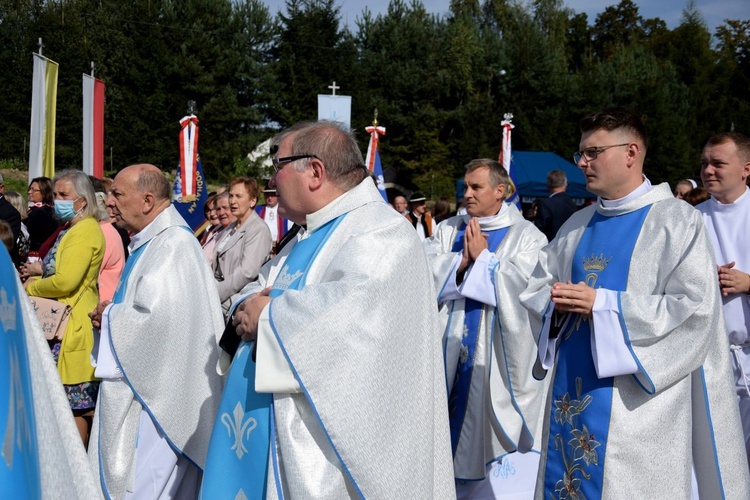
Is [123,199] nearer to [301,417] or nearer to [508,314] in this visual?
[301,417]

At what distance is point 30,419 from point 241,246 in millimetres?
5164

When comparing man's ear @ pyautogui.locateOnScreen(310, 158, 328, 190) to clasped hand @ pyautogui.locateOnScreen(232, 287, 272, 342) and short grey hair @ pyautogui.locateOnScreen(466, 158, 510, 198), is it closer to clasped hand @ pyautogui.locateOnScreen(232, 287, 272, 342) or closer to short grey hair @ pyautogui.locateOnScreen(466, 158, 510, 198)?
clasped hand @ pyautogui.locateOnScreen(232, 287, 272, 342)

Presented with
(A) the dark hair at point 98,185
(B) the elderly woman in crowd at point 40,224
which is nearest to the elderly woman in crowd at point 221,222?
(A) the dark hair at point 98,185

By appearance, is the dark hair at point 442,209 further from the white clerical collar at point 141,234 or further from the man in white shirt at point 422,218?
the white clerical collar at point 141,234

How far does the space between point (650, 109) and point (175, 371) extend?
40174 mm

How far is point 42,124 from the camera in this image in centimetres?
1083

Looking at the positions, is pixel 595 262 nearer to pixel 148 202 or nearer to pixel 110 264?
pixel 148 202

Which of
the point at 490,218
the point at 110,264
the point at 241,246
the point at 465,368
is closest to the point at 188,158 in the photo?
the point at 241,246

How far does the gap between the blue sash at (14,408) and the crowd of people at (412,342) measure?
68 mm

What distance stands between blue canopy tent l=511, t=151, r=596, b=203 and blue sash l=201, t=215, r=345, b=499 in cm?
1961

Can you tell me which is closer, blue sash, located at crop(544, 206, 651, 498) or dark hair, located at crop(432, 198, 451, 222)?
blue sash, located at crop(544, 206, 651, 498)

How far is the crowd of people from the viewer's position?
2.53 m

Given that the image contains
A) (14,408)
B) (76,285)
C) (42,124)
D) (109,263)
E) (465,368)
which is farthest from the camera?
(42,124)

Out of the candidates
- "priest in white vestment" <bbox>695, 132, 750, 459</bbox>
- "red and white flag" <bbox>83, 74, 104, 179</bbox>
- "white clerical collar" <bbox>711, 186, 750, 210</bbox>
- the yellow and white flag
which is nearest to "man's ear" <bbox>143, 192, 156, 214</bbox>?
"priest in white vestment" <bbox>695, 132, 750, 459</bbox>
